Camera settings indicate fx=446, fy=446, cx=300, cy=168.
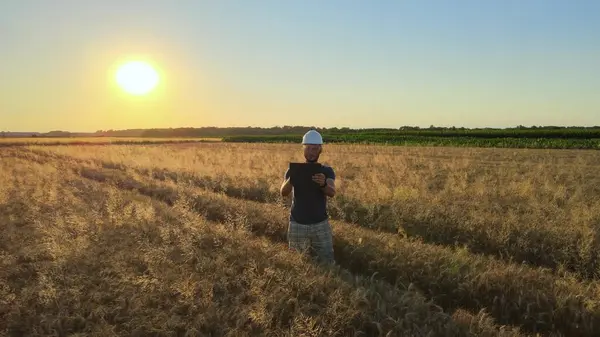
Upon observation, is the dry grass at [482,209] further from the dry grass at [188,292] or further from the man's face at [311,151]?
the man's face at [311,151]

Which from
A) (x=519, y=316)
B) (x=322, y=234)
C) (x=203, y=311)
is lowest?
(x=519, y=316)

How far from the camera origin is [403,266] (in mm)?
6570

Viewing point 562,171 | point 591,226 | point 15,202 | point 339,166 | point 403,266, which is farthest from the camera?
point 339,166

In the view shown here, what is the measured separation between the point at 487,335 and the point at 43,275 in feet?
16.1

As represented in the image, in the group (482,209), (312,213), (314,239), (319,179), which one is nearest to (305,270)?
(314,239)

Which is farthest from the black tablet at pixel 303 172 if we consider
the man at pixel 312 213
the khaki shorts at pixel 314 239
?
the khaki shorts at pixel 314 239

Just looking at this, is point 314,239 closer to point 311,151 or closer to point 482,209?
point 311,151

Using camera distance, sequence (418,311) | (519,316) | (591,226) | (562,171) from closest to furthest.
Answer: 1. (418,311)
2. (519,316)
3. (591,226)
4. (562,171)

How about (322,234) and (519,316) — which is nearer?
(519,316)

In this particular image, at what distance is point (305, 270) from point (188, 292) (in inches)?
57.4

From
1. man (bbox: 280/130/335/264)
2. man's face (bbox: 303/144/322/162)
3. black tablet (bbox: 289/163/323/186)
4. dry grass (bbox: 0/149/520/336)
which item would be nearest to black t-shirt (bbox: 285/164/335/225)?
man (bbox: 280/130/335/264)

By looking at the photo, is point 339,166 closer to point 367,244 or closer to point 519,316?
point 367,244

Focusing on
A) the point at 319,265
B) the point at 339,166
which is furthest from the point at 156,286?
the point at 339,166

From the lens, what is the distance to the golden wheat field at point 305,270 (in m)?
4.57
